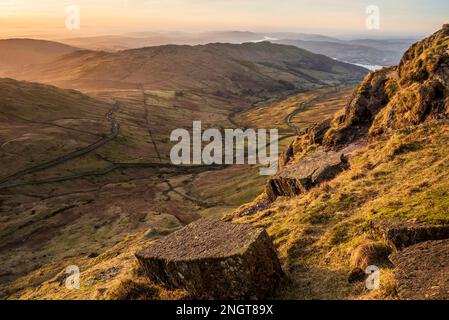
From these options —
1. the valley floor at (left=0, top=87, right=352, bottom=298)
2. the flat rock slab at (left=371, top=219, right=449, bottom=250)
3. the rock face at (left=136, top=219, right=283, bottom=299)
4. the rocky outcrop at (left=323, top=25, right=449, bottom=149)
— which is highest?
the rocky outcrop at (left=323, top=25, right=449, bottom=149)

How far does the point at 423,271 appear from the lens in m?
13.5

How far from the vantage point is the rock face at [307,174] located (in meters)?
31.8

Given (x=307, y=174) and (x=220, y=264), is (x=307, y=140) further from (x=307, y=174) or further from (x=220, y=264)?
(x=220, y=264)

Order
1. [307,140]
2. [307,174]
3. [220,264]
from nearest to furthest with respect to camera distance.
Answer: [220,264] → [307,174] → [307,140]

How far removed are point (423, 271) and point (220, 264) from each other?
7.02 metres

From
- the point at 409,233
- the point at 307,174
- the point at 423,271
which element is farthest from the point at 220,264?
the point at 307,174

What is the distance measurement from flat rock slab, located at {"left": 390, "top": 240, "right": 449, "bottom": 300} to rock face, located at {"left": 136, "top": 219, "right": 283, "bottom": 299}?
468cm

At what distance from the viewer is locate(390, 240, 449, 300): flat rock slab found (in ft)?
40.7

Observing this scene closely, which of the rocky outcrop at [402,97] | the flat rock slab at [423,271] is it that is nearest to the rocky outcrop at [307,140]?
the rocky outcrop at [402,97]

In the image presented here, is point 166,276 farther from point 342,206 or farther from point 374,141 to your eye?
point 374,141

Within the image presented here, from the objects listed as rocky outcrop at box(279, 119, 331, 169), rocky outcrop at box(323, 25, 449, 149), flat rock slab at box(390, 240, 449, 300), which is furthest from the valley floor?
rocky outcrop at box(323, 25, 449, 149)

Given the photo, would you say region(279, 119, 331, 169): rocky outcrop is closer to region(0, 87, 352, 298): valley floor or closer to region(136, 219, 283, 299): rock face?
region(0, 87, 352, 298): valley floor

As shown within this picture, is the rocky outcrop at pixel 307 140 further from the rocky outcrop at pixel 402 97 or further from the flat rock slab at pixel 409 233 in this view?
the flat rock slab at pixel 409 233
